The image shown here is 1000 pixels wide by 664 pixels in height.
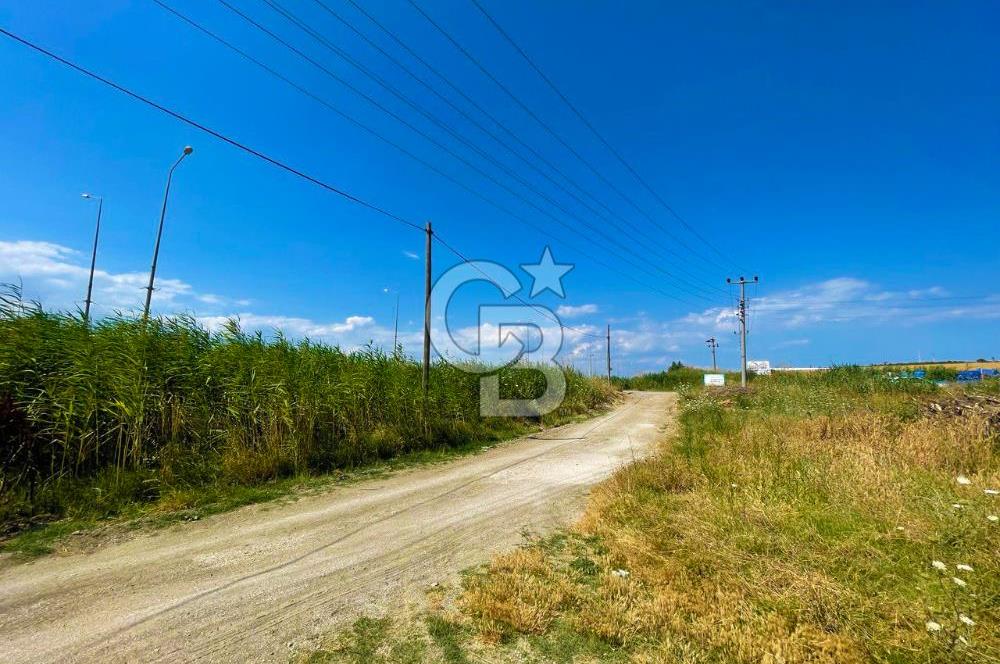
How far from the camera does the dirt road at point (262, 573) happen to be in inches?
118

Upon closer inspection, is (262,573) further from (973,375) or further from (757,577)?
(973,375)

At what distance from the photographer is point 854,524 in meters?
3.97

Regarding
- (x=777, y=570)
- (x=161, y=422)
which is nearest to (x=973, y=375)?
(x=777, y=570)

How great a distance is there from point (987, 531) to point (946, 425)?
18.9 feet

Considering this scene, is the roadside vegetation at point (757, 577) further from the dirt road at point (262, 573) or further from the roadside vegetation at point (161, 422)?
the roadside vegetation at point (161, 422)

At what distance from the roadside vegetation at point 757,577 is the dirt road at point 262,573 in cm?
56

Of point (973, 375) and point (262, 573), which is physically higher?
point (973, 375)

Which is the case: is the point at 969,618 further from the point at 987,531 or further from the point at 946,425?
the point at 946,425

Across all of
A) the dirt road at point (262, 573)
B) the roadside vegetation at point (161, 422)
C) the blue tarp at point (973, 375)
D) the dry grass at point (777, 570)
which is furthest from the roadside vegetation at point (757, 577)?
the blue tarp at point (973, 375)

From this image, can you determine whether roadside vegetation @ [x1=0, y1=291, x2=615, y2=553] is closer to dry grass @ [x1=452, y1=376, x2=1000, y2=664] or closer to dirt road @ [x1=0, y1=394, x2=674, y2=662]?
dirt road @ [x1=0, y1=394, x2=674, y2=662]

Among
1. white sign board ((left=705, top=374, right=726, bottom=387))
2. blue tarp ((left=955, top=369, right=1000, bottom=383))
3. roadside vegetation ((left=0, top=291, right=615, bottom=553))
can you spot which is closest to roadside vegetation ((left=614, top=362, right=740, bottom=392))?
white sign board ((left=705, top=374, right=726, bottom=387))

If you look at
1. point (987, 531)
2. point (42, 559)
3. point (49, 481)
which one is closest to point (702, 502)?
point (987, 531)

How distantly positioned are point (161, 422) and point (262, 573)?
4.56 m

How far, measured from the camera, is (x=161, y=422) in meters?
6.97
